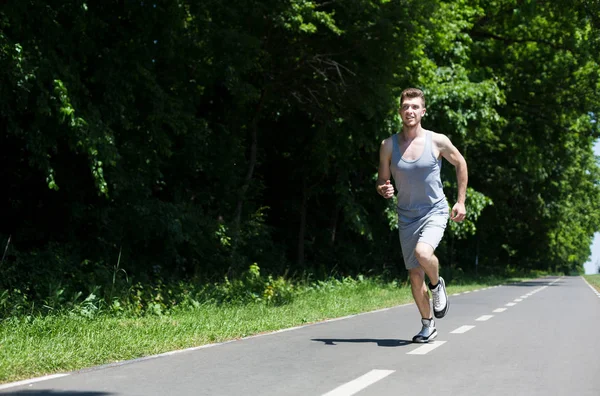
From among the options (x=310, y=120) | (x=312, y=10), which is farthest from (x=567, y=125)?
(x=312, y=10)

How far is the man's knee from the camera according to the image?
23.2ft

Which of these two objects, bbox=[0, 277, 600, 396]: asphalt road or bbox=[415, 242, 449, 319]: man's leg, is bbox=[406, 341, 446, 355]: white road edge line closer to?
bbox=[0, 277, 600, 396]: asphalt road

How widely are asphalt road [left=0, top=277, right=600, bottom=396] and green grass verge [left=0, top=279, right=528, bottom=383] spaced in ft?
1.04

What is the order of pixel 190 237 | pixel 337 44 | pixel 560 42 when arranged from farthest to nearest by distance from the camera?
pixel 560 42, pixel 337 44, pixel 190 237

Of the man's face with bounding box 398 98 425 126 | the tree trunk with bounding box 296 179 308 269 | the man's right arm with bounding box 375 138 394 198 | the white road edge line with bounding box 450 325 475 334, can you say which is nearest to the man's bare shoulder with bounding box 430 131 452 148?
the man's face with bounding box 398 98 425 126

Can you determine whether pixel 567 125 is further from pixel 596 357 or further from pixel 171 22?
pixel 596 357

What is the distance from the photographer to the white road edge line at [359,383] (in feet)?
16.4

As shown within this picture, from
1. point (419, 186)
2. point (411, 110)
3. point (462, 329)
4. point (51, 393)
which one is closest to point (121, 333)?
point (51, 393)

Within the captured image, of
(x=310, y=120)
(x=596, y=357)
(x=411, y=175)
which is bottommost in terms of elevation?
(x=596, y=357)

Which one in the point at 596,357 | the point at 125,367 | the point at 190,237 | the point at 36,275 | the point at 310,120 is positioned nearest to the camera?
the point at 125,367

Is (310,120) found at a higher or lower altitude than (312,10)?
lower

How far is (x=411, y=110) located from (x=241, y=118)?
12184 millimetres

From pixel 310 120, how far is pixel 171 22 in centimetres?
931

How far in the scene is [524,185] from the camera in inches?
1308
